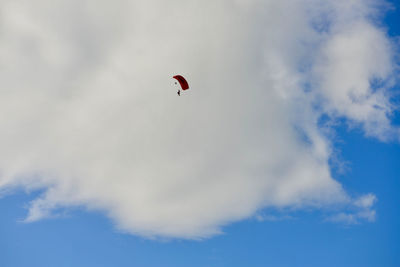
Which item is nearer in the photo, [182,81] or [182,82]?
[182,81]

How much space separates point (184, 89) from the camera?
97.9 meters

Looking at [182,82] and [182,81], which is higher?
[182,81]
